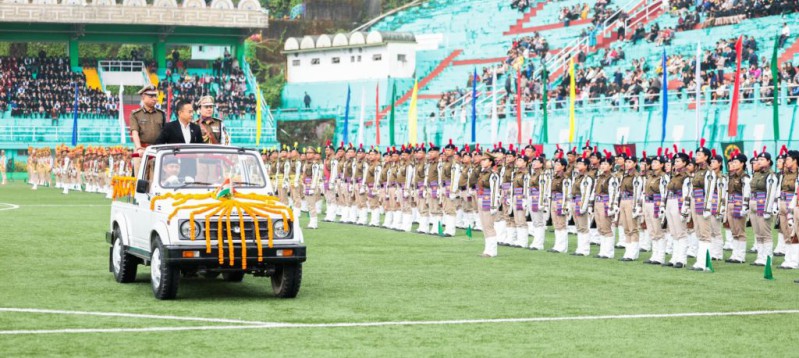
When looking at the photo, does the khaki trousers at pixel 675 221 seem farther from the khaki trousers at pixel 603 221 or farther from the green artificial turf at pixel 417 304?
the khaki trousers at pixel 603 221

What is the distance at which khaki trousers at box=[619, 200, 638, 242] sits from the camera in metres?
20.9

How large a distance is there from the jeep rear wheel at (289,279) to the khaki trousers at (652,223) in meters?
7.75

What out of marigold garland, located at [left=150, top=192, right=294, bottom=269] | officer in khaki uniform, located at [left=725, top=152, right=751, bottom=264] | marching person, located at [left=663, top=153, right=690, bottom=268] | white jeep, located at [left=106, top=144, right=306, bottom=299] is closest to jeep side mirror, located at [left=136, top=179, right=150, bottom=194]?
white jeep, located at [left=106, top=144, right=306, bottom=299]

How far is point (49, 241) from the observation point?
923 inches

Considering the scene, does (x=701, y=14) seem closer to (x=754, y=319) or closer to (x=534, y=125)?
(x=534, y=125)

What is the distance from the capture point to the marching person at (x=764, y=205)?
65.5 feet

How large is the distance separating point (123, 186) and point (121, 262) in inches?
37.4

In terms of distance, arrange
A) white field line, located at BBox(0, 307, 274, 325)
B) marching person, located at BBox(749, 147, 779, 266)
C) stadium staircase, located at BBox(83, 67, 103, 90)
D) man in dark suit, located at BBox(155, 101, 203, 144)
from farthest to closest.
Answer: stadium staircase, located at BBox(83, 67, 103, 90) < marching person, located at BBox(749, 147, 779, 266) < man in dark suit, located at BBox(155, 101, 203, 144) < white field line, located at BBox(0, 307, 274, 325)

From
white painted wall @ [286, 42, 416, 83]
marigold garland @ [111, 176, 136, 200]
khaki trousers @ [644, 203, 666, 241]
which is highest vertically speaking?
white painted wall @ [286, 42, 416, 83]

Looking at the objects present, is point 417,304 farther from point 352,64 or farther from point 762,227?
point 352,64

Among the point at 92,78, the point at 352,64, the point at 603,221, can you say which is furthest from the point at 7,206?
the point at 352,64

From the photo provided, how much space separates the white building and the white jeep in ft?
178

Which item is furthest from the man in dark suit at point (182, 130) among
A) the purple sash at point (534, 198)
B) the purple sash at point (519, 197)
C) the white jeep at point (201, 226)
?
the purple sash at point (534, 198)

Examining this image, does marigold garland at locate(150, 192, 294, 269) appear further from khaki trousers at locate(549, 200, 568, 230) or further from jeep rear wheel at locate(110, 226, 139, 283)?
khaki trousers at locate(549, 200, 568, 230)
